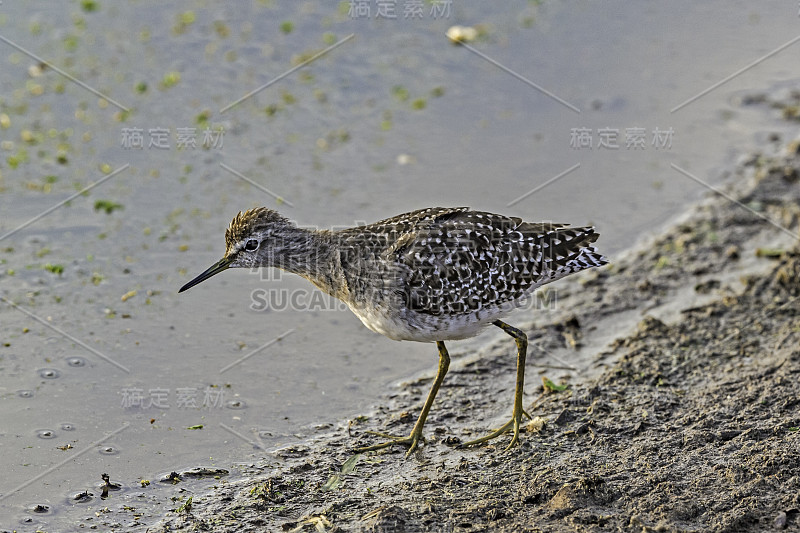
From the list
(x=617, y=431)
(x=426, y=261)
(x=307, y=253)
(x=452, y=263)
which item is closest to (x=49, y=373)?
(x=307, y=253)

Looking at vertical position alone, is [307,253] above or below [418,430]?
above

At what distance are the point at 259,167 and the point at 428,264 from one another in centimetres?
444

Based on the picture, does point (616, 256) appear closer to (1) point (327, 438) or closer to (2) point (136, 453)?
(1) point (327, 438)

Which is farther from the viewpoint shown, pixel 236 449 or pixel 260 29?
pixel 260 29

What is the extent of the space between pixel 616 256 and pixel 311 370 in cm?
369

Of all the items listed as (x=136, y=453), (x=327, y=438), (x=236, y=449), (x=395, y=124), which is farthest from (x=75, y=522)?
(x=395, y=124)

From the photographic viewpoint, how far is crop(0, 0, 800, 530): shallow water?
26.9ft

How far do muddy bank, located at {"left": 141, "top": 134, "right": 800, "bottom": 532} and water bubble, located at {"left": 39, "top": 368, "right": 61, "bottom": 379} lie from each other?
6.97ft

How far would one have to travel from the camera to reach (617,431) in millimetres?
7570

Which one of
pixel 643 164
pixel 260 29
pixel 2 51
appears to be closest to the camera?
pixel 643 164

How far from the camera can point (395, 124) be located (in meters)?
12.5

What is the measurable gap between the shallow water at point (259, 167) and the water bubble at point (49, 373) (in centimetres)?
2

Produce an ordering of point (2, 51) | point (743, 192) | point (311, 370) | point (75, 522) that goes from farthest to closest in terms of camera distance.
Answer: point (2, 51) → point (743, 192) → point (311, 370) → point (75, 522)

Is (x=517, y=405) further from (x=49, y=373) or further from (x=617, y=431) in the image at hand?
(x=49, y=373)
